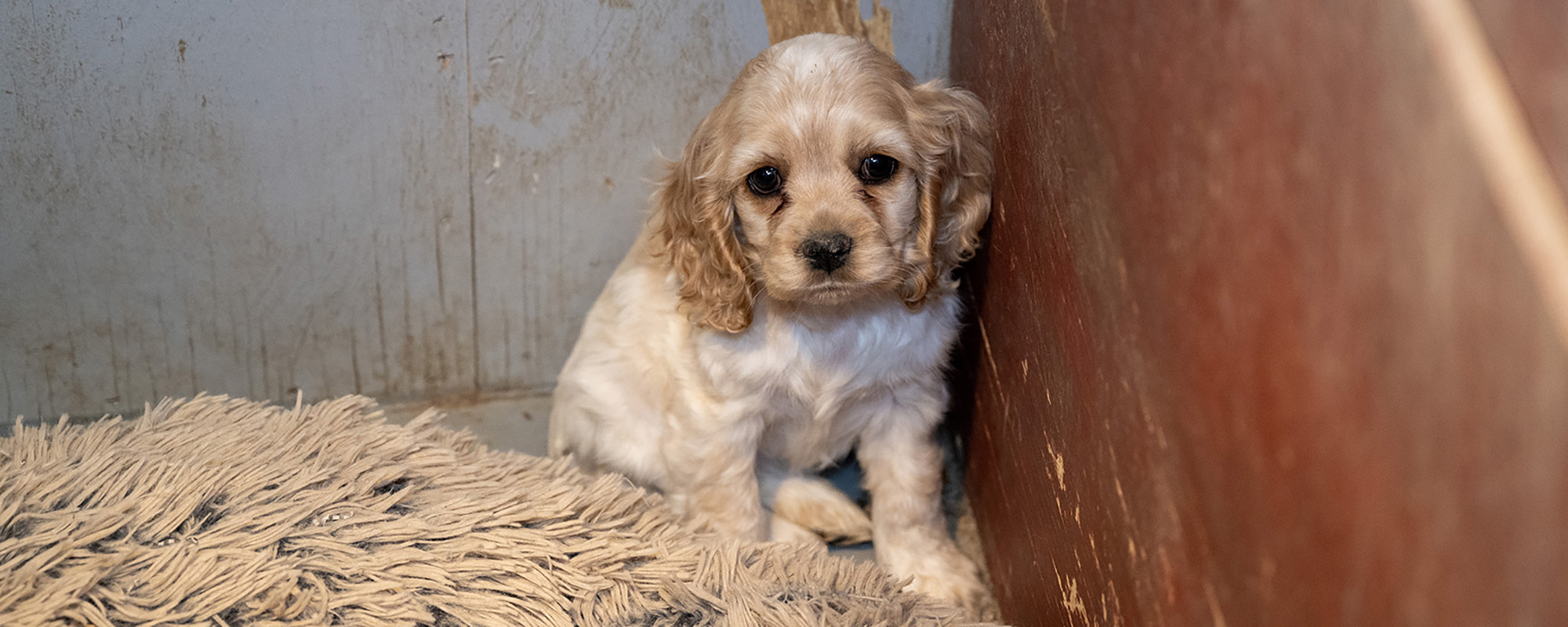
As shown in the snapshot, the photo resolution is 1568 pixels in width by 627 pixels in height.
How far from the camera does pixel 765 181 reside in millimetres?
1965

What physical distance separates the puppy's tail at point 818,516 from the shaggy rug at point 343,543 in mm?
342

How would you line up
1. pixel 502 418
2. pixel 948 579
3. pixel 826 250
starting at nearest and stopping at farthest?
pixel 826 250, pixel 948 579, pixel 502 418

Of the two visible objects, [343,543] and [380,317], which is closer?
[343,543]

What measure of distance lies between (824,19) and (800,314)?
29.4 inches

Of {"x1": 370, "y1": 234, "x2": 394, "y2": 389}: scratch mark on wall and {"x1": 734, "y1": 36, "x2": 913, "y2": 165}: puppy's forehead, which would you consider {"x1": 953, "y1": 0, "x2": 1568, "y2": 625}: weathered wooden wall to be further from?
{"x1": 370, "y1": 234, "x2": 394, "y2": 389}: scratch mark on wall

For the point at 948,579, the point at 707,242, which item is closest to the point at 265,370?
the point at 707,242

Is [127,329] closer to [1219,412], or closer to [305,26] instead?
[305,26]

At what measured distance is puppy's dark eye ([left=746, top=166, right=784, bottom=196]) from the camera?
1.95m

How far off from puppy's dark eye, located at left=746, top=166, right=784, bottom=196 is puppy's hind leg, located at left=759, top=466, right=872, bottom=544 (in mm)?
836

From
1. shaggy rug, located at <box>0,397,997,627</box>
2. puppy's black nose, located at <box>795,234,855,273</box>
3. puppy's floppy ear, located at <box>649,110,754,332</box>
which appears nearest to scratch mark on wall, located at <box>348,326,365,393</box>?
shaggy rug, located at <box>0,397,997,627</box>

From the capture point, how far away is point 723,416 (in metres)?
2.21

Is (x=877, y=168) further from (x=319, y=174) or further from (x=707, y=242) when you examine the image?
(x=319, y=174)

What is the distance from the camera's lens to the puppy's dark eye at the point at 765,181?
1953mm

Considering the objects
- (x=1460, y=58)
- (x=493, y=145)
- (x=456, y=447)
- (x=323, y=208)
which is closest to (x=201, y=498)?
(x=456, y=447)
